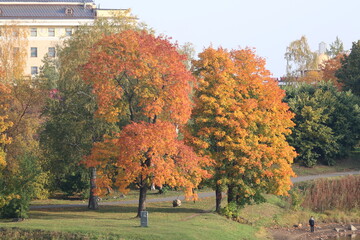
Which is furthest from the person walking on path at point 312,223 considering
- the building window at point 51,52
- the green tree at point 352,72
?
the building window at point 51,52

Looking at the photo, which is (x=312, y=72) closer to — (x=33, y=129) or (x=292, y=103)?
(x=292, y=103)

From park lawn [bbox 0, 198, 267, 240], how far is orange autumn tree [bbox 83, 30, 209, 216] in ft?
7.92

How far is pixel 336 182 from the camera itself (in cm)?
6203

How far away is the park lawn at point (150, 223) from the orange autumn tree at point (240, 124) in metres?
3.32

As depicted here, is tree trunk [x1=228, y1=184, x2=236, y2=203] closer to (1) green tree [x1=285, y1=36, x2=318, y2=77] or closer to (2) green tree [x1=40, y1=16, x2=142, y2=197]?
(2) green tree [x1=40, y1=16, x2=142, y2=197]

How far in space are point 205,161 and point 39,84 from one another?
16686mm

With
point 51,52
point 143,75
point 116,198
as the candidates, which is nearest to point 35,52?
point 51,52

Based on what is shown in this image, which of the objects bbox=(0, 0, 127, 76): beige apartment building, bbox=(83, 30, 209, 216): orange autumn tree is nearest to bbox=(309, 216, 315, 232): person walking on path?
bbox=(83, 30, 209, 216): orange autumn tree

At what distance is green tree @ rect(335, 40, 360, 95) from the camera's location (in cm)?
8475

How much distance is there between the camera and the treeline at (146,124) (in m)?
45.0

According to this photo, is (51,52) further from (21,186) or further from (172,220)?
(172,220)

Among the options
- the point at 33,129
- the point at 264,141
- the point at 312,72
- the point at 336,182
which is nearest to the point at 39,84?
the point at 33,129

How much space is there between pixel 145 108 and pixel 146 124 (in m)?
1.13

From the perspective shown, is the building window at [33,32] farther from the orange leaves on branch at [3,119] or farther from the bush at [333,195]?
the bush at [333,195]
